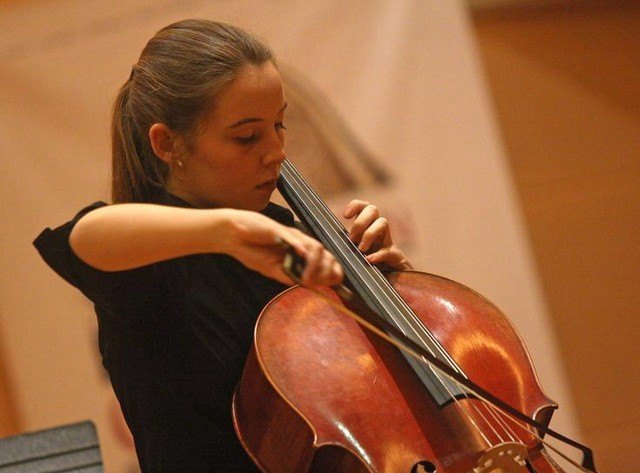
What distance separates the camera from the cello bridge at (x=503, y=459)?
90cm

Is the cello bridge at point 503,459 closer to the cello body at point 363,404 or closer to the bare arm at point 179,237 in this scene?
the cello body at point 363,404

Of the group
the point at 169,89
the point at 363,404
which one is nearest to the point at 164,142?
the point at 169,89

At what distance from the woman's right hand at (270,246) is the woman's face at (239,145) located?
219 millimetres

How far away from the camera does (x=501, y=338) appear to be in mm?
1072

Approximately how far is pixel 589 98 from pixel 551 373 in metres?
1.05

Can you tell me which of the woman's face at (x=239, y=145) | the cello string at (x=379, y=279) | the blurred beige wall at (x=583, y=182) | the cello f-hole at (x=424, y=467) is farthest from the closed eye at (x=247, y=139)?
the blurred beige wall at (x=583, y=182)

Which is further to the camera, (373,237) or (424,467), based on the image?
(373,237)

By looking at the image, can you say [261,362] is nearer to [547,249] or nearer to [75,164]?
[75,164]

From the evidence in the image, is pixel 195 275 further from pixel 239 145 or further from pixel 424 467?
pixel 424 467

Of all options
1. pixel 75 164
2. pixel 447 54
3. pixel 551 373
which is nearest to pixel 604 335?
pixel 551 373

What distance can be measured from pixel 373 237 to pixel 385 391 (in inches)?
9.6

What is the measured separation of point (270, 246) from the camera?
80 centimetres

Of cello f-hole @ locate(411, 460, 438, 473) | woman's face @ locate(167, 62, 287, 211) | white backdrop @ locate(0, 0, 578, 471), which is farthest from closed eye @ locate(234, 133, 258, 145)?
white backdrop @ locate(0, 0, 578, 471)

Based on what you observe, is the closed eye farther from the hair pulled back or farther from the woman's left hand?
the woman's left hand
